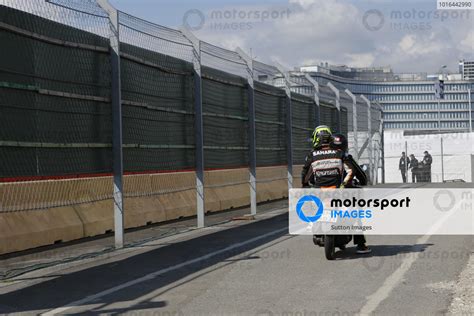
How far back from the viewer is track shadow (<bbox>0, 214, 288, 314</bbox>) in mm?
7445

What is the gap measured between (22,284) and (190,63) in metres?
7.81

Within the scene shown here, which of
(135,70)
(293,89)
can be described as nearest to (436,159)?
(293,89)

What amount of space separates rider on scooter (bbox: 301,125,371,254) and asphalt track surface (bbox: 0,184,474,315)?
974mm

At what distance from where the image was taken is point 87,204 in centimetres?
1288

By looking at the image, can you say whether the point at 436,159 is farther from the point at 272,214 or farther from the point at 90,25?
the point at 90,25

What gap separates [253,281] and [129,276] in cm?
161

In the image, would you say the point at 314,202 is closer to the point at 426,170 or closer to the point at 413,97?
the point at 426,170

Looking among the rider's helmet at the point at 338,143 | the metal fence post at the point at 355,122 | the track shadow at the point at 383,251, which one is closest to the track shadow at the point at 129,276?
the track shadow at the point at 383,251

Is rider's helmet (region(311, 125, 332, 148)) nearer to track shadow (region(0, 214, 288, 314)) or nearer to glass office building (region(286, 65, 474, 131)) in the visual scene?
track shadow (region(0, 214, 288, 314))

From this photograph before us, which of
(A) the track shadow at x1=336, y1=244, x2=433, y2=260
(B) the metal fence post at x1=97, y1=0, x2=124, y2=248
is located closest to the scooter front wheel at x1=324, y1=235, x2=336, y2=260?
(A) the track shadow at x1=336, y1=244, x2=433, y2=260

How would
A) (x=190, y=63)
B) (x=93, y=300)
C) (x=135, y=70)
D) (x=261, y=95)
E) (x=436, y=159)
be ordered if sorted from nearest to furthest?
(x=93, y=300) → (x=135, y=70) → (x=190, y=63) → (x=261, y=95) → (x=436, y=159)

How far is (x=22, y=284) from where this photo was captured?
8453mm

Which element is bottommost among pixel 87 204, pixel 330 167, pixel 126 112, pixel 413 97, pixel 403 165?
pixel 87 204
